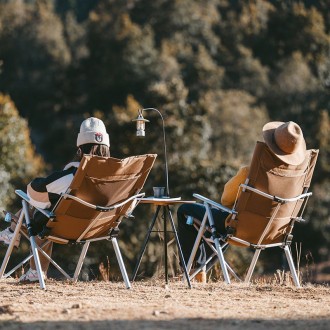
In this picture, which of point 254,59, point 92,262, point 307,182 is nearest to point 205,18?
point 254,59

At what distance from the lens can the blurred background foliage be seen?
95.2 ft

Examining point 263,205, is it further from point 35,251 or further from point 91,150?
point 35,251

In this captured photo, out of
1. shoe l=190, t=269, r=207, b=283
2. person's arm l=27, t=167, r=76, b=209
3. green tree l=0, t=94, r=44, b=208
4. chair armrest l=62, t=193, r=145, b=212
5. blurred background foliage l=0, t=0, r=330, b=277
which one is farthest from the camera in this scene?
blurred background foliage l=0, t=0, r=330, b=277

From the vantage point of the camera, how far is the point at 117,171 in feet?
23.4

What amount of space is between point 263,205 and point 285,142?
51 centimetres

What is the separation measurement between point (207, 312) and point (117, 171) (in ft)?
5.60

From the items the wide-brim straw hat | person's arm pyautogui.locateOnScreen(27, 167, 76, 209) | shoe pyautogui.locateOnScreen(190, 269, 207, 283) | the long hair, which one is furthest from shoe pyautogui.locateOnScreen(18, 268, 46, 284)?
the wide-brim straw hat

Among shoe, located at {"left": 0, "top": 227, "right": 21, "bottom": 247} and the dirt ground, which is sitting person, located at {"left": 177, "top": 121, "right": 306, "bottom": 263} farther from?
shoe, located at {"left": 0, "top": 227, "right": 21, "bottom": 247}

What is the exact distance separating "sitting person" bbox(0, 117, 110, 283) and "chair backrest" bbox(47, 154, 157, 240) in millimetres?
126

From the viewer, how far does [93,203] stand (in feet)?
23.4

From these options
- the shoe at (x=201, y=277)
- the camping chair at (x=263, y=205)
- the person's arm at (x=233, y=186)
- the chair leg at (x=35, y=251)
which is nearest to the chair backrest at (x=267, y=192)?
the camping chair at (x=263, y=205)

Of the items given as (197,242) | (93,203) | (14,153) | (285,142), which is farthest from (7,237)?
(14,153)

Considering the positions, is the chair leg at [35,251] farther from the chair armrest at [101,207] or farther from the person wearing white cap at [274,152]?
the person wearing white cap at [274,152]

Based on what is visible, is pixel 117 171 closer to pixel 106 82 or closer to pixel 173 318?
pixel 173 318
